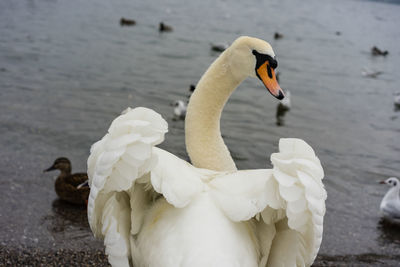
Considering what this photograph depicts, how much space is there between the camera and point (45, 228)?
214 inches

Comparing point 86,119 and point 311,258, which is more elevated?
point 311,258

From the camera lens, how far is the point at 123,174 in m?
2.18

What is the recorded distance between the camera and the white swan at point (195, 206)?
2.14m

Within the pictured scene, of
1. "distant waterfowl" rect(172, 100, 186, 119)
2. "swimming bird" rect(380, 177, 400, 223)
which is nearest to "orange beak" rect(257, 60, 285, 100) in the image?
"swimming bird" rect(380, 177, 400, 223)

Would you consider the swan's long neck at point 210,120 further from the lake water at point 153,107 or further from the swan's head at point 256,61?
the lake water at point 153,107

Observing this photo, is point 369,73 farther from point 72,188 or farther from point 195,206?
point 195,206

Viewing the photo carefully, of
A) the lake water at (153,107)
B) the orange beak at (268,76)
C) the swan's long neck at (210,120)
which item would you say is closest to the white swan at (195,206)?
the swan's long neck at (210,120)

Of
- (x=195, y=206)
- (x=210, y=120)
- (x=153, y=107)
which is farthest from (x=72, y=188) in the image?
(x=153, y=107)

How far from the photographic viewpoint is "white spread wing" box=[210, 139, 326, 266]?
212cm

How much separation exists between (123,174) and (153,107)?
9047mm

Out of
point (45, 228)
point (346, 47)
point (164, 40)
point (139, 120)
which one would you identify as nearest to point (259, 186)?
point (139, 120)

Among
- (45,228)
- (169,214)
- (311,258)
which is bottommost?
(45,228)

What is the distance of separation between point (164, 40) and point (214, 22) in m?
8.82

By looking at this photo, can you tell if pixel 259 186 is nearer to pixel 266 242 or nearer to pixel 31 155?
pixel 266 242
